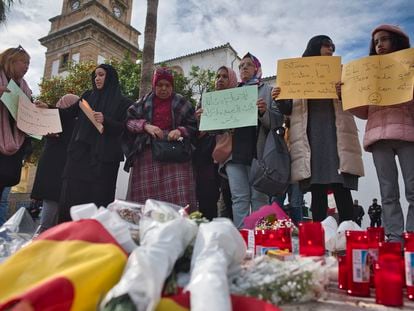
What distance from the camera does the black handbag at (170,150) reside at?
331cm

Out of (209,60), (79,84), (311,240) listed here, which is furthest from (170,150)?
Result: (209,60)

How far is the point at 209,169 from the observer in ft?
12.9

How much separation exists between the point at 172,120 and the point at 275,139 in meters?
0.98

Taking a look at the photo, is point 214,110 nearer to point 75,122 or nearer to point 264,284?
point 75,122

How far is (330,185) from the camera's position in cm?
301

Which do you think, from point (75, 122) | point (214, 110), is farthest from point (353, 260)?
point (75, 122)

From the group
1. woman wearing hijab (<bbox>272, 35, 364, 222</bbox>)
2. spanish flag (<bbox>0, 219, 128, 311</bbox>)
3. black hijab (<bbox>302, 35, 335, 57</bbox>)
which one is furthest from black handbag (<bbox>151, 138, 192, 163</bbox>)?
spanish flag (<bbox>0, 219, 128, 311</bbox>)

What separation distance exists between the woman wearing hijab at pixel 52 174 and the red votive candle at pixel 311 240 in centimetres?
264

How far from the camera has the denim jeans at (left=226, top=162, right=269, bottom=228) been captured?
3.33m

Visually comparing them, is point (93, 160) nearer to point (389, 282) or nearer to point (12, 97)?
point (12, 97)

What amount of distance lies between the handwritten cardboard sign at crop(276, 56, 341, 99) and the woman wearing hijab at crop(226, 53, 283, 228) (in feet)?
0.80

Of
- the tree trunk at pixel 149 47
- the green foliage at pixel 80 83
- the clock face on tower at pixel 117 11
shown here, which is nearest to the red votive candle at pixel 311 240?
the tree trunk at pixel 149 47

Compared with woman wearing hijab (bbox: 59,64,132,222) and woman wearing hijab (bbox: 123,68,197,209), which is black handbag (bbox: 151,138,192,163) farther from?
woman wearing hijab (bbox: 59,64,132,222)

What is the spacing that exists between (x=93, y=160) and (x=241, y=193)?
138 cm
